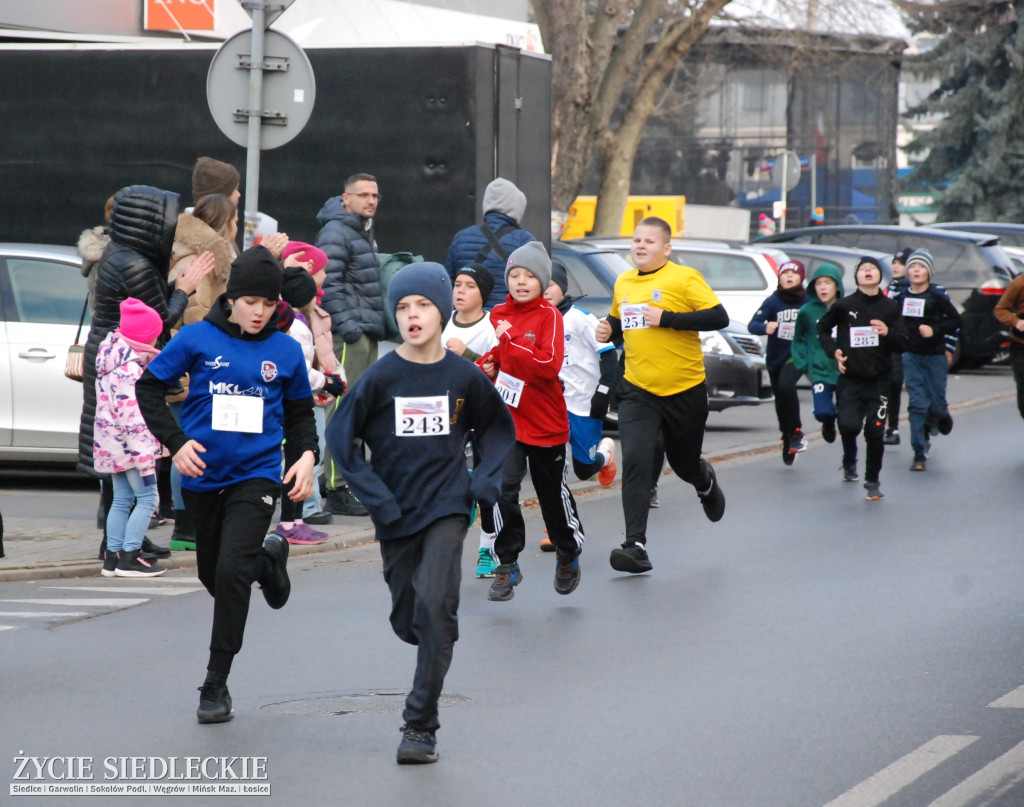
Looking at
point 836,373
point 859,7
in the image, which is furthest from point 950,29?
point 836,373

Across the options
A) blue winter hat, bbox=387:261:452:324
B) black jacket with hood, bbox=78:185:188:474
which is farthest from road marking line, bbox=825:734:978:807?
black jacket with hood, bbox=78:185:188:474

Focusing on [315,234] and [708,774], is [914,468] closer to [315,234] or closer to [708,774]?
[315,234]

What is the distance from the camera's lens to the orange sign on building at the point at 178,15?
747 inches

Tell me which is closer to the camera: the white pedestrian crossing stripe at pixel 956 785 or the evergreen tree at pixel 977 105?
the white pedestrian crossing stripe at pixel 956 785

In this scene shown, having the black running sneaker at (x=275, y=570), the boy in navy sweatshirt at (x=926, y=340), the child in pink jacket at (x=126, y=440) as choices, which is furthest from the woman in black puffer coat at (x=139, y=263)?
the boy in navy sweatshirt at (x=926, y=340)

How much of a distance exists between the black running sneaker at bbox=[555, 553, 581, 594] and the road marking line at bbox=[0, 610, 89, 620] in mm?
2300

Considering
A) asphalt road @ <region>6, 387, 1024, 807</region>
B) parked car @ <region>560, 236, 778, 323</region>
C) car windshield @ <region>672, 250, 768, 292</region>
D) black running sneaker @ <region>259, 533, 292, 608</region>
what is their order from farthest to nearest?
car windshield @ <region>672, 250, 768, 292</region> < parked car @ <region>560, 236, 778, 323</region> < black running sneaker @ <region>259, 533, 292, 608</region> < asphalt road @ <region>6, 387, 1024, 807</region>

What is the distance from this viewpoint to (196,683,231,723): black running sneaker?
612cm

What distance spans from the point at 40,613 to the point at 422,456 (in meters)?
3.18

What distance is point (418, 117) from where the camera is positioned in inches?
552

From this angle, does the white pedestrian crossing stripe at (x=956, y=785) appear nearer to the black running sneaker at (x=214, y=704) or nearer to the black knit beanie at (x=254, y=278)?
the black running sneaker at (x=214, y=704)

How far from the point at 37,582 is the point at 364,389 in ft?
12.9

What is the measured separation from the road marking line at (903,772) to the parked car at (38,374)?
24.9 ft

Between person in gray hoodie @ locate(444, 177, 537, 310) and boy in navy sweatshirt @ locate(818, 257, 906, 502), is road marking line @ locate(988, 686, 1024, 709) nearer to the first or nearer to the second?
person in gray hoodie @ locate(444, 177, 537, 310)
